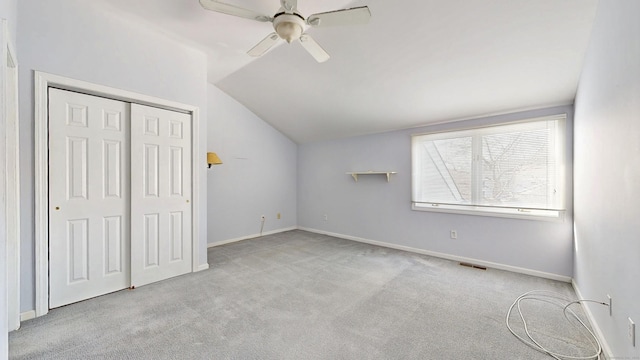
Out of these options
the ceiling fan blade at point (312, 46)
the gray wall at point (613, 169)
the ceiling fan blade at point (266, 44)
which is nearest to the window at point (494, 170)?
the gray wall at point (613, 169)

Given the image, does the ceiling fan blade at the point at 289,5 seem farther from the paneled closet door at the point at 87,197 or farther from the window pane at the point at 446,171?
the window pane at the point at 446,171

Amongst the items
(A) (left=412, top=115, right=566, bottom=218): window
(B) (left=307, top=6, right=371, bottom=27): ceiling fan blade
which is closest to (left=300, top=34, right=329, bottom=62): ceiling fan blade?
(B) (left=307, top=6, right=371, bottom=27): ceiling fan blade

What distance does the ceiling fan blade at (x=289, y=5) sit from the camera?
181cm

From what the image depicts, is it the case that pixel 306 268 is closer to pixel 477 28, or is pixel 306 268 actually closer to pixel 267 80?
pixel 267 80

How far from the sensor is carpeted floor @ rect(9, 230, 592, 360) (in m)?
1.79

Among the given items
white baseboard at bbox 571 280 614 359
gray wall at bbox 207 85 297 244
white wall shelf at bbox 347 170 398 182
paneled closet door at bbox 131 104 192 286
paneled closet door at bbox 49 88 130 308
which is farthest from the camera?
gray wall at bbox 207 85 297 244

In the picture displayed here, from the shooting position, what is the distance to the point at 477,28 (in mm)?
2270

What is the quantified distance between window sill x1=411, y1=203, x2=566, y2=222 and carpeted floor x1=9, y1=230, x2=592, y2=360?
737mm

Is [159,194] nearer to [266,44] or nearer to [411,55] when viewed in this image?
[266,44]

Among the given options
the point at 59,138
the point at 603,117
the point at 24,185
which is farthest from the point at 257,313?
the point at 603,117

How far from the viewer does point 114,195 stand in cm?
268

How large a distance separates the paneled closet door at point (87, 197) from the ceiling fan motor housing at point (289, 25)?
6.43 feet

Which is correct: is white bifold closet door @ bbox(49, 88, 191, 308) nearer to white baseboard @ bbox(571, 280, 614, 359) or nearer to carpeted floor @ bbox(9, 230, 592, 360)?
carpeted floor @ bbox(9, 230, 592, 360)

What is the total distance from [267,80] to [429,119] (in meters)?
2.54
